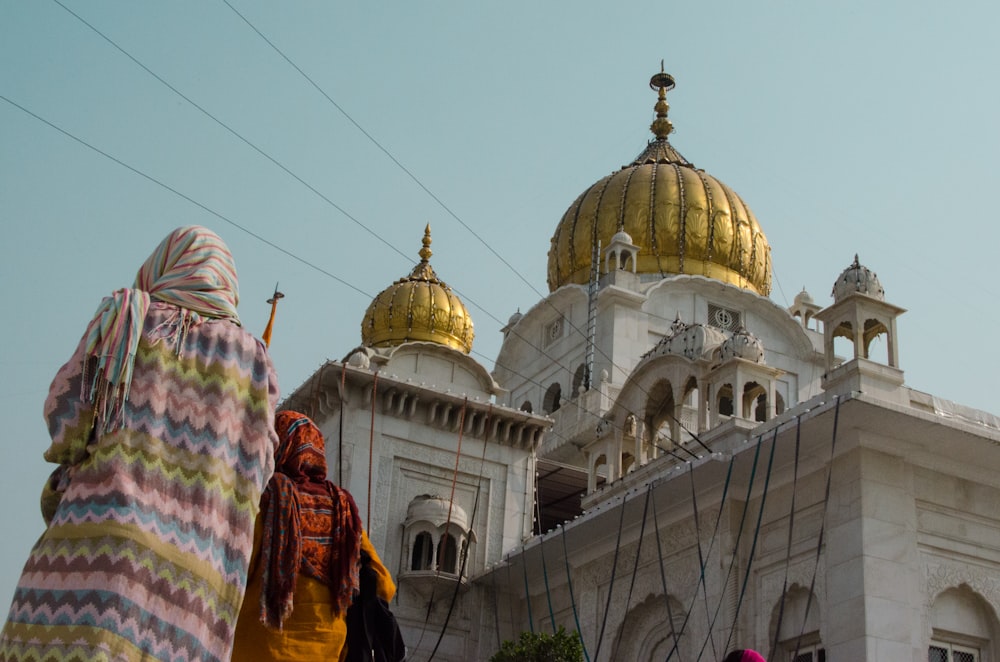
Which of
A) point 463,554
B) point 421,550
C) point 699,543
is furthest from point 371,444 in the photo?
point 699,543

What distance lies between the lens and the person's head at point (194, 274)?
363 centimetres

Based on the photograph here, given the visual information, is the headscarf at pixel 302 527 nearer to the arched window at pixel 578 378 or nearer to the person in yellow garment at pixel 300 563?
the person in yellow garment at pixel 300 563

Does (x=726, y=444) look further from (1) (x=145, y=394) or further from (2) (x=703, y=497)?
(1) (x=145, y=394)

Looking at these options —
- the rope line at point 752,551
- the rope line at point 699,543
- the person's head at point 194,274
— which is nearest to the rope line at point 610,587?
the rope line at point 699,543

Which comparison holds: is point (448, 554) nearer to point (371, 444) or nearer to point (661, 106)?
point (371, 444)

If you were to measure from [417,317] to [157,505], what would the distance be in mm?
18794

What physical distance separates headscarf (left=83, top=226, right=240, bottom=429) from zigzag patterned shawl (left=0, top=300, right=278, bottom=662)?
28 millimetres

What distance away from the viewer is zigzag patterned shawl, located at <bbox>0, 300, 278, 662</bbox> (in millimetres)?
3150

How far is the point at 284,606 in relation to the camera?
12.2ft

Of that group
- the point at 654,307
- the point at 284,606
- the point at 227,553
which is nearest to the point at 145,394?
the point at 227,553

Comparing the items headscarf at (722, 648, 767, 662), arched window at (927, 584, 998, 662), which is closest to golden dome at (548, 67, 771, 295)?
arched window at (927, 584, 998, 662)

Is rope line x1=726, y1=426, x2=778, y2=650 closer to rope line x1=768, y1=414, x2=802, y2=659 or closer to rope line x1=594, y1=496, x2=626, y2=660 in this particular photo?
rope line x1=768, y1=414, x2=802, y2=659

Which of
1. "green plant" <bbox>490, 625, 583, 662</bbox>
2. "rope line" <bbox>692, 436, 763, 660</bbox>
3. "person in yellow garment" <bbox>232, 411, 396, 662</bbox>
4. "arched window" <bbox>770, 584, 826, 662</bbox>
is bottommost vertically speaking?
"person in yellow garment" <bbox>232, 411, 396, 662</bbox>

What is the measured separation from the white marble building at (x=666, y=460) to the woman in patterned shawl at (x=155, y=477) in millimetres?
9726
